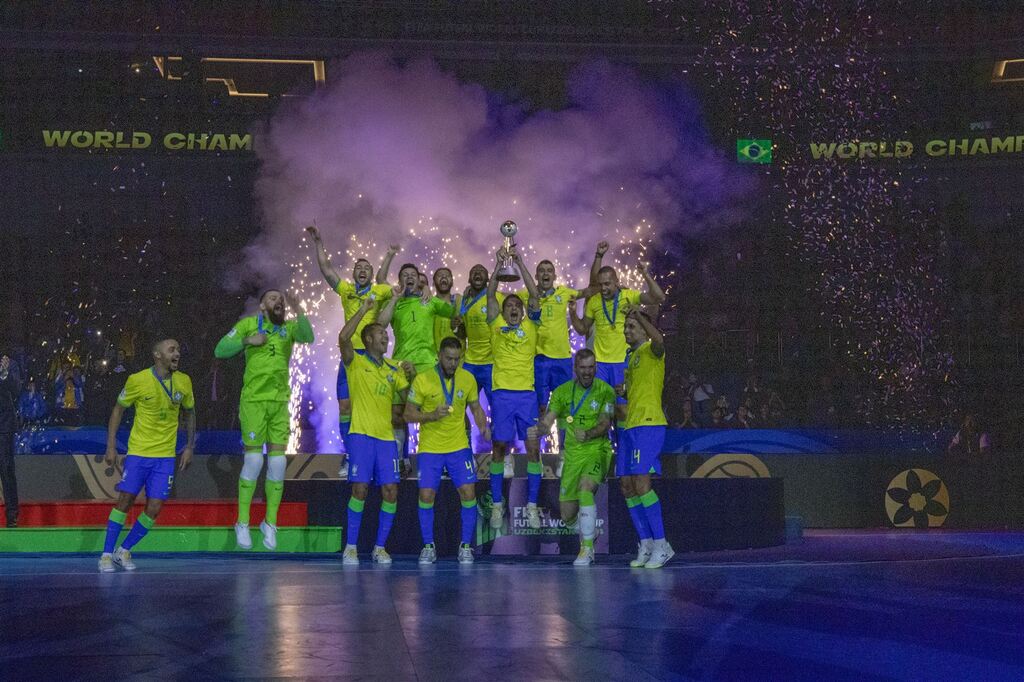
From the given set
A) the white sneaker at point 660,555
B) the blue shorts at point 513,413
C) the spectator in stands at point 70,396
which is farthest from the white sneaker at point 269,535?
the spectator in stands at point 70,396

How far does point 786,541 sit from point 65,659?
30.4ft

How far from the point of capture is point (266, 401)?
11.2 m

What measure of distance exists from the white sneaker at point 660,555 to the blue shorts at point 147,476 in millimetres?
4418

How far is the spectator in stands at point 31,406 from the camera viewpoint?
18219 millimetres

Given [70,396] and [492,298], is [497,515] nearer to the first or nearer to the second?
[492,298]

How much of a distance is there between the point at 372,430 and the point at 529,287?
217 cm

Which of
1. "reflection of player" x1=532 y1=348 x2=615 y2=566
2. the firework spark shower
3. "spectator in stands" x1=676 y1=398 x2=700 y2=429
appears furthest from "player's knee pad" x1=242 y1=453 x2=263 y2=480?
the firework spark shower

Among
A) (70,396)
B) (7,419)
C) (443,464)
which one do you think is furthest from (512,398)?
(70,396)

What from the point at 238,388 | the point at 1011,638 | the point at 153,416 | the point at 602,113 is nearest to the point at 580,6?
the point at 602,113

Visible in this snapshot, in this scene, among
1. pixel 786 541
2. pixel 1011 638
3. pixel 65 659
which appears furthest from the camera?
pixel 786 541

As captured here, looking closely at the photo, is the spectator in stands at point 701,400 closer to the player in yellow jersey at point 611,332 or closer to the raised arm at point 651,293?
the player in yellow jersey at point 611,332

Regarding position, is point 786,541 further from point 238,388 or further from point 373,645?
point 238,388

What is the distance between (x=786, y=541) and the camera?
43.3 feet

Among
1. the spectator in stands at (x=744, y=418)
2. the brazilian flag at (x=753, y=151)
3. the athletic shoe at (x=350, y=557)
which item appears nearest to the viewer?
the athletic shoe at (x=350, y=557)
